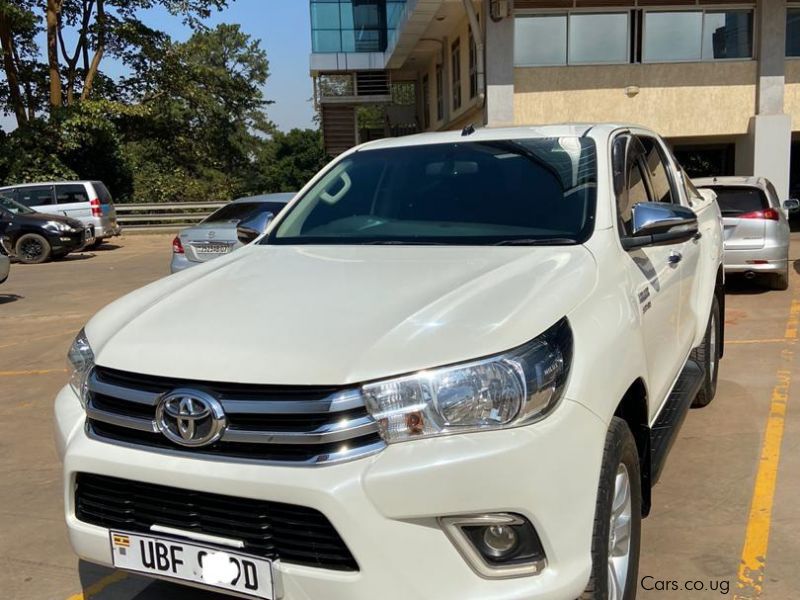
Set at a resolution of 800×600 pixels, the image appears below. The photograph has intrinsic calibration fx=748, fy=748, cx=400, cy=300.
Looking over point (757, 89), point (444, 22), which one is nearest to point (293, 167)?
point (444, 22)

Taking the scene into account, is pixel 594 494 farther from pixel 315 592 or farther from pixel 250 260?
pixel 250 260

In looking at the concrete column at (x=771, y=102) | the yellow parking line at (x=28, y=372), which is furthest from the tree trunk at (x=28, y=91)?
the concrete column at (x=771, y=102)

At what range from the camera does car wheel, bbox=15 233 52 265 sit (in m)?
16.9

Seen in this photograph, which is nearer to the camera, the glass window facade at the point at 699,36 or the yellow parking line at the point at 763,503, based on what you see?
the yellow parking line at the point at 763,503

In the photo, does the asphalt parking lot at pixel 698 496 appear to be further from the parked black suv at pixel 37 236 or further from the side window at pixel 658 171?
the parked black suv at pixel 37 236

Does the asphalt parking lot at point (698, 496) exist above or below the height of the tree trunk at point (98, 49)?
below

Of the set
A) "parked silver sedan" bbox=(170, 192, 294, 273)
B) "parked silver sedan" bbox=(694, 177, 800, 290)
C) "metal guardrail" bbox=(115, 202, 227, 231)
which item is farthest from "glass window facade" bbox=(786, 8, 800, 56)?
"metal guardrail" bbox=(115, 202, 227, 231)

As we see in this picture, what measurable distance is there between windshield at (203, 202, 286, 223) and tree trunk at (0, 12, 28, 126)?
17696mm

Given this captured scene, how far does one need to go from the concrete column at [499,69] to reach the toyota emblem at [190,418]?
15.7 meters

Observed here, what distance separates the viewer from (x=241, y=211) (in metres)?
10.2

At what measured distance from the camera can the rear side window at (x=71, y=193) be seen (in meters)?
19.5

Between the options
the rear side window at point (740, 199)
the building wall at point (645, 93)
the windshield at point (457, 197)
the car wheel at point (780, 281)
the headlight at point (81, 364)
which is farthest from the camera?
the building wall at point (645, 93)

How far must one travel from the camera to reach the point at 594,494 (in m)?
2.17

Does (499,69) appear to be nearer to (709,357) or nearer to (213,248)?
(213,248)
